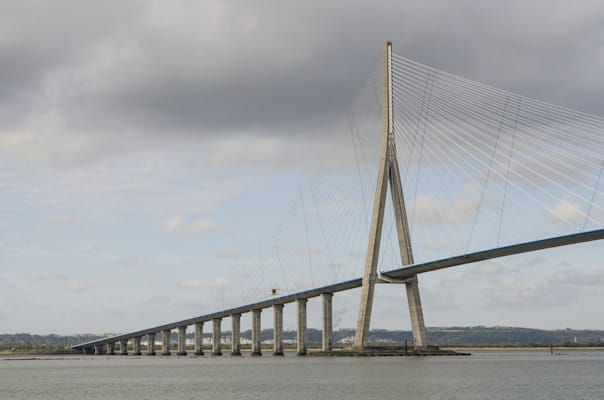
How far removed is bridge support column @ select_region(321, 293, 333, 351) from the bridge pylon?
441 inches

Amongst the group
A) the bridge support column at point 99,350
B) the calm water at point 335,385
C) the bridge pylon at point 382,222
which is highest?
the bridge pylon at point 382,222

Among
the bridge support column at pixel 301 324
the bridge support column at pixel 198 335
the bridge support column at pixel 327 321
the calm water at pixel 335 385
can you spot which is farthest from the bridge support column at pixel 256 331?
the calm water at pixel 335 385

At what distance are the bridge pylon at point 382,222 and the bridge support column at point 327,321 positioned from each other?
11.2 meters

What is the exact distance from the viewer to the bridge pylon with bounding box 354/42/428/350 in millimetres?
65438

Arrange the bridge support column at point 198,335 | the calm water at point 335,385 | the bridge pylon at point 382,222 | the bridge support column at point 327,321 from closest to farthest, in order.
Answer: the calm water at point 335,385 → the bridge pylon at point 382,222 → the bridge support column at point 327,321 → the bridge support column at point 198,335

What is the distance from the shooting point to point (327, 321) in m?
83.9

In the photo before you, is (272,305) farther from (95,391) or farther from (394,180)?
(95,391)

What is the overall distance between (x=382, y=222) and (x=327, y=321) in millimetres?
21157

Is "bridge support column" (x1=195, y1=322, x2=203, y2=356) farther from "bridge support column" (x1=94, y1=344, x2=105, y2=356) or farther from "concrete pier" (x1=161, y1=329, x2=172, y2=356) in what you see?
"bridge support column" (x1=94, y1=344, x2=105, y2=356)

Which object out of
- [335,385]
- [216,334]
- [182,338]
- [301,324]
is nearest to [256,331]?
[216,334]

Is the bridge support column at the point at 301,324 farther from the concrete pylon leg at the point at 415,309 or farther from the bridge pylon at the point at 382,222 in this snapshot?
the concrete pylon leg at the point at 415,309

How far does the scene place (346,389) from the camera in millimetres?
41281

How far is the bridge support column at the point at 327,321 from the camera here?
83062 millimetres

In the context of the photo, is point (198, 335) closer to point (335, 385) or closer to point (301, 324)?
point (301, 324)
